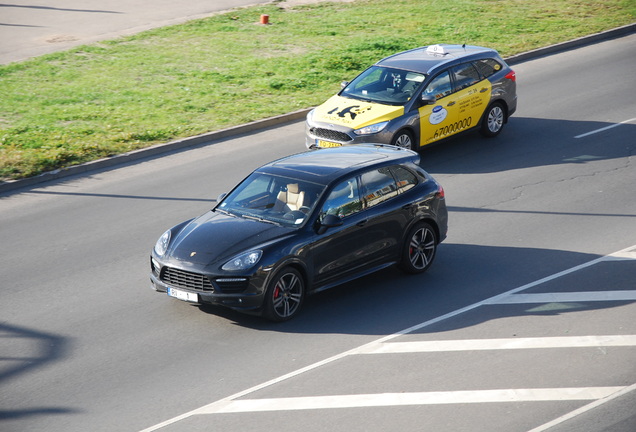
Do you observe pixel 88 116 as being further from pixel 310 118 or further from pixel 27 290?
pixel 27 290

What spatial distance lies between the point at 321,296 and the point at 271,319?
3.98 feet

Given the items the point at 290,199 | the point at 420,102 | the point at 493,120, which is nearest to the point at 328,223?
the point at 290,199

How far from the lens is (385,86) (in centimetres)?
1753

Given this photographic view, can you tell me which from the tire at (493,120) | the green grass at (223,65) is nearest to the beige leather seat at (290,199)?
the green grass at (223,65)

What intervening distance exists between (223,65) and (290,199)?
43.6ft

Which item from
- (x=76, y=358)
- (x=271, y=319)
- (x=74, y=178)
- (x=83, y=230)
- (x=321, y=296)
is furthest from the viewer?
(x=74, y=178)

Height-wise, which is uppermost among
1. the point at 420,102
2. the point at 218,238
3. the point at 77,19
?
the point at 77,19

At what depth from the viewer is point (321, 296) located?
38.0 feet

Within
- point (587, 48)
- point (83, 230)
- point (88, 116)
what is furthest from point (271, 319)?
point (587, 48)

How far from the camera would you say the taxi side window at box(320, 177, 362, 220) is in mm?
11211

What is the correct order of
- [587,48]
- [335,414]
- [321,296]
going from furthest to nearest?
1. [587,48]
2. [321,296]
3. [335,414]

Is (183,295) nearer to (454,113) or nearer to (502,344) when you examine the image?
(502,344)

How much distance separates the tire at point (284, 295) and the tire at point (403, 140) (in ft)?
20.8

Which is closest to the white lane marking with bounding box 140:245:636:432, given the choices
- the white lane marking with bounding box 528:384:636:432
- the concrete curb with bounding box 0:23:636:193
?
the white lane marking with bounding box 528:384:636:432
